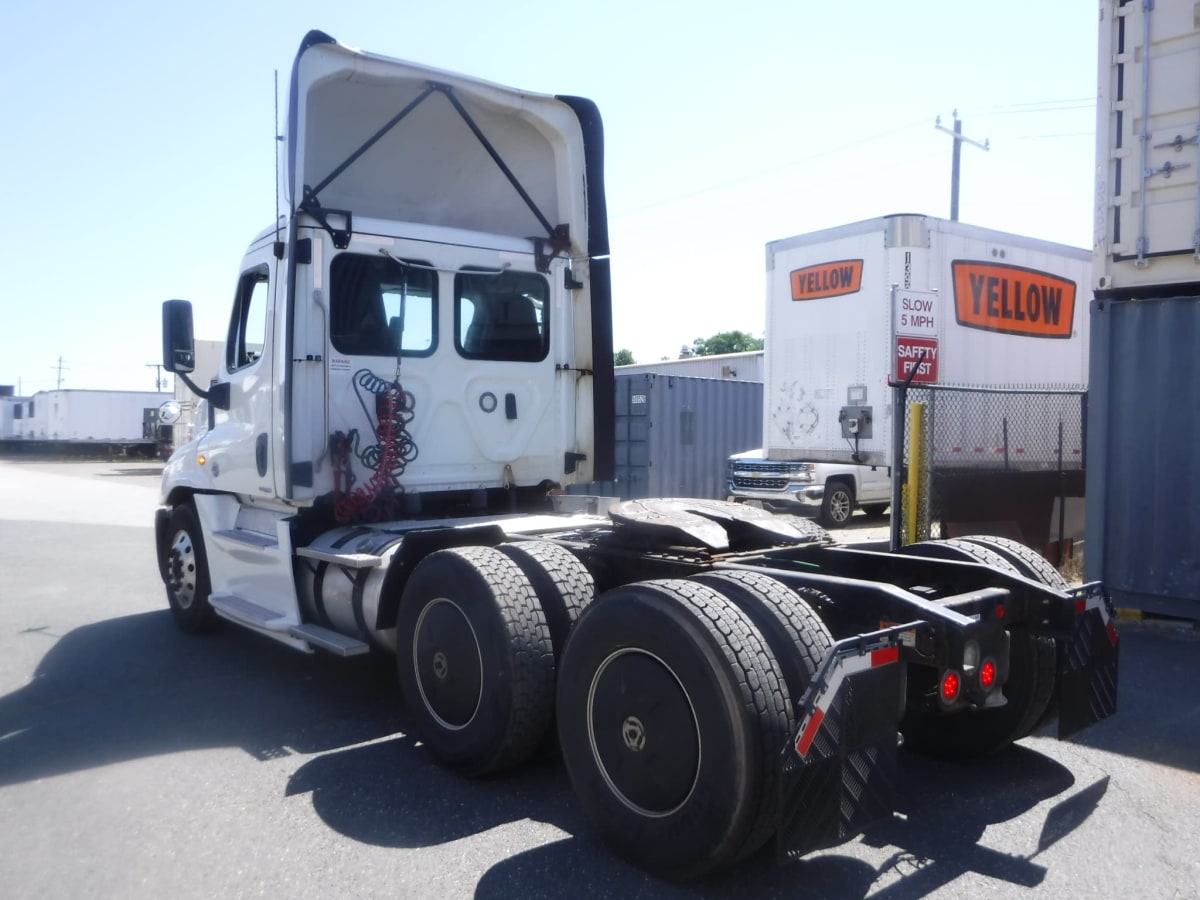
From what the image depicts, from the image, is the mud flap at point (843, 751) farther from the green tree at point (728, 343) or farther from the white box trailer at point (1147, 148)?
the green tree at point (728, 343)

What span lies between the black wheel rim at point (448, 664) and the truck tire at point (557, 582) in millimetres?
349

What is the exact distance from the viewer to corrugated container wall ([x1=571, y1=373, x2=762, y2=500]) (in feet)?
55.4

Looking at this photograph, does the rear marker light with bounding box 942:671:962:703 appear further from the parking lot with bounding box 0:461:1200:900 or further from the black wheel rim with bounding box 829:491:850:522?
the black wheel rim with bounding box 829:491:850:522

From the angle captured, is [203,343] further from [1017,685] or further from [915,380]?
[1017,685]

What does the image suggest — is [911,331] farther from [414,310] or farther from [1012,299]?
[414,310]

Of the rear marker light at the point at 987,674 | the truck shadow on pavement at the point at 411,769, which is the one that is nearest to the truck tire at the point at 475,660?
the truck shadow on pavement at the point at 411,769

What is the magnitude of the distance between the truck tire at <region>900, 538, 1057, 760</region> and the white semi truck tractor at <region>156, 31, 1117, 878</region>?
0.6 inches

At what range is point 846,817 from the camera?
10.5 ft

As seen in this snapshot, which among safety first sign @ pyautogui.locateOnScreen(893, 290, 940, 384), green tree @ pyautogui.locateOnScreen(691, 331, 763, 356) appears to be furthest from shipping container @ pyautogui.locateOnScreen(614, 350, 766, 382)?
green tree @ pyautogui.locateOnScreen(691, 331, 763, 356)

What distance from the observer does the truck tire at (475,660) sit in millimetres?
4379

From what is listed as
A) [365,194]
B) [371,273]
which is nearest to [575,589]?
[371,273]

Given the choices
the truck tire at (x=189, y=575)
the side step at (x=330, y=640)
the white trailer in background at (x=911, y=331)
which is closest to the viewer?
the side step at (x=330, y=640)

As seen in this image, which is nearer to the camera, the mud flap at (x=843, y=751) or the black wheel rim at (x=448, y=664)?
the mud flap at (x=843, y=751)

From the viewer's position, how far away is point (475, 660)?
15.0 ft
